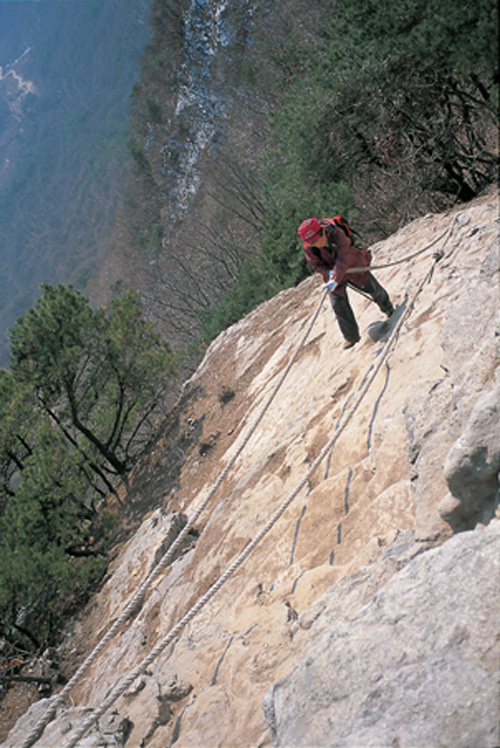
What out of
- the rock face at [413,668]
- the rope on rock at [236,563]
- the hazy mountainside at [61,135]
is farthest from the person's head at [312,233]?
the hazy mountainside at [61,135]

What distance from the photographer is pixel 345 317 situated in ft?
19.0

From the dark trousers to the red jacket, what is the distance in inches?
3.0

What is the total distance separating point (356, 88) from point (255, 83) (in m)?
20.0

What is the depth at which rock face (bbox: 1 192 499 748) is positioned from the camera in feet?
6.63

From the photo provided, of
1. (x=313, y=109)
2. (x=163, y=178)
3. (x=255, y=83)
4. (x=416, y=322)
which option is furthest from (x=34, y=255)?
(x=416, y=322)

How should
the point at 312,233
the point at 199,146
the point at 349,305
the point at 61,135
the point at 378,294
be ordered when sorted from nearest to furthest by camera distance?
the point at 312,233 → the point at 378,294 → the point at 349,305 → the point at 199,146 → the point at 61,135

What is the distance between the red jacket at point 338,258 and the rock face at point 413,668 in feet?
11.6

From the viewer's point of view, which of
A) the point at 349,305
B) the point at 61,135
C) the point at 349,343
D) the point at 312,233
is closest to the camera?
the point at 312,233

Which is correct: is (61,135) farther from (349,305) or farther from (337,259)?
(337,259)

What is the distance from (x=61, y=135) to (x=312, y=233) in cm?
9632

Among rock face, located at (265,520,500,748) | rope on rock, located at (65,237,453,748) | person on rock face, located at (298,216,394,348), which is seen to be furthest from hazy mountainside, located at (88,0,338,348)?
rock face, located at (265,520,500,748)

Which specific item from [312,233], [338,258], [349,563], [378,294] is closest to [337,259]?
[338,258]

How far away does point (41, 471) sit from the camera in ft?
30.5

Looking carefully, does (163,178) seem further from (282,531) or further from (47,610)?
(282,531)
